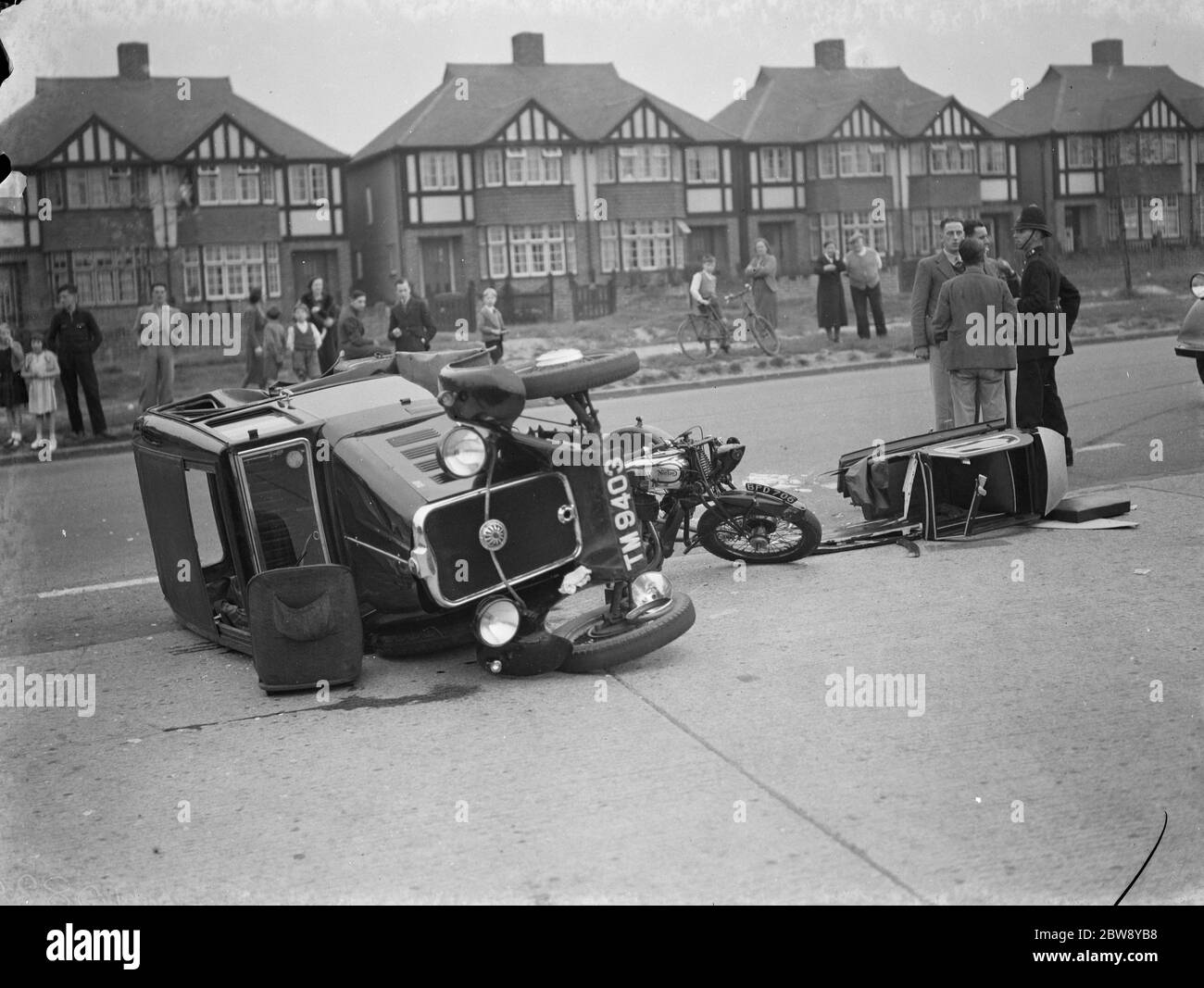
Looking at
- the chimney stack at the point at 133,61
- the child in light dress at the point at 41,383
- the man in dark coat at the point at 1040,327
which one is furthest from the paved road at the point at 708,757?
the child in light dress at the point at 41,383

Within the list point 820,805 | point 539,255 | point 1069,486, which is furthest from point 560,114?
point 820,805

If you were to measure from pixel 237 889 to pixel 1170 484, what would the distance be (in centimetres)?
780

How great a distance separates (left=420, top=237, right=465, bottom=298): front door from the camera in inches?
709

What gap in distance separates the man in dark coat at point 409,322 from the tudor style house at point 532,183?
0.37 m

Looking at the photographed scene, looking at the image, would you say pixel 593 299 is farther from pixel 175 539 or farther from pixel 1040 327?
pixel 175 539

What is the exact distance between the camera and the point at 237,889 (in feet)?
13.5

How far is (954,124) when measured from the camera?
11.1 m

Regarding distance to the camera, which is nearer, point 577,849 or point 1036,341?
point 577,849

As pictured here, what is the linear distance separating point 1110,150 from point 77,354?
12835 millimetres

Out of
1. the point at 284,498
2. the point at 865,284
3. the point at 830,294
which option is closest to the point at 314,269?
the point at 830,294

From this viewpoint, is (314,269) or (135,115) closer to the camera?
(135,115)

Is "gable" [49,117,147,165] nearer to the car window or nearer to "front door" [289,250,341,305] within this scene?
the car window
